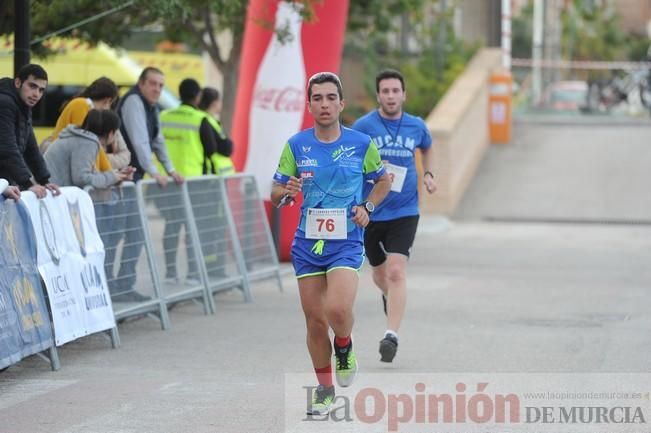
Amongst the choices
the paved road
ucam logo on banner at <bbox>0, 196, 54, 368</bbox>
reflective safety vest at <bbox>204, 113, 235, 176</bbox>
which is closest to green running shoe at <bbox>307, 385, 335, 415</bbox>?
the paved road

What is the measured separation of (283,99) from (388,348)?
7.50 m

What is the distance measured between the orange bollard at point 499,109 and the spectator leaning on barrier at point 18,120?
62.2ft

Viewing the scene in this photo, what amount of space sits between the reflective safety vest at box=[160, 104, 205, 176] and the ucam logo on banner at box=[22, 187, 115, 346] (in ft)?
10.8

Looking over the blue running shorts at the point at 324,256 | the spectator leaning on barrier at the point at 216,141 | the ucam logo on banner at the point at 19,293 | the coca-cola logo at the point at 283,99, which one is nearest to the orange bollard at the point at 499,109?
the coca-cola logo at the point at 283,99

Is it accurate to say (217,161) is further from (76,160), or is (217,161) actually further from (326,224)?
(326,224)

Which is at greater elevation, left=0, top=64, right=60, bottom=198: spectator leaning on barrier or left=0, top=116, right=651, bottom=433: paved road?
left=0, top=64, right=60, bottom=198: spectator leaning on barrier

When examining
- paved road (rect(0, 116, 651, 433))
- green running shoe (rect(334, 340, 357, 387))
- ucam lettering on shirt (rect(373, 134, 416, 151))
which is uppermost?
ucam lettering on shirt (rect(373, 134, 416, 151))

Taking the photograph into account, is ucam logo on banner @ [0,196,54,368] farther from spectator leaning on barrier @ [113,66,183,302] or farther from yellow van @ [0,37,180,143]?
yellow van @ [0,37,180,143]

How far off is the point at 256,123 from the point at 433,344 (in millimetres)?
6672

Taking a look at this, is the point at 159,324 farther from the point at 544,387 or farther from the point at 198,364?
the point at 544,387

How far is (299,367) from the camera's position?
9.86 meters

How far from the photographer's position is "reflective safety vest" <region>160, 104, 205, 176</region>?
14.1 metres

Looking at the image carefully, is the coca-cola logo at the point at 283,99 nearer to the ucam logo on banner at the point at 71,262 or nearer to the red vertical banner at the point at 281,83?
the red vertical banner at the point at 281,83

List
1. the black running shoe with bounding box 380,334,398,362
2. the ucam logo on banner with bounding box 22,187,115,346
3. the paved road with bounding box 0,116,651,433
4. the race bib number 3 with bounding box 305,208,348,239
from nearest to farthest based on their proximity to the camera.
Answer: the race bib number 3 with bounding box 305,208,348,239, the paved road with bounding box 0,116,651,433, the black running shoe with bounding box 380,334,398,362, the ucam logo on banner with bounding box 22,187,115,346
